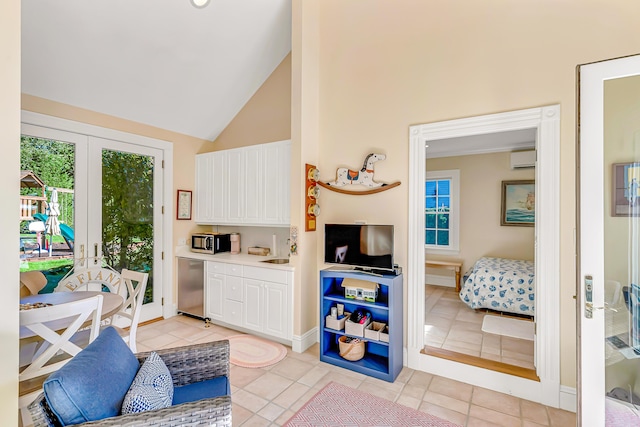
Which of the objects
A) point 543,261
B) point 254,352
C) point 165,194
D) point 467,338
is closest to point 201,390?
point 254,352

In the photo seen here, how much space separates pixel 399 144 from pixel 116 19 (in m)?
2.85

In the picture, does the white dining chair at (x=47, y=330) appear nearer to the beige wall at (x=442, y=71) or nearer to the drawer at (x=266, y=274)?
the drawer at (x=266, y=274)

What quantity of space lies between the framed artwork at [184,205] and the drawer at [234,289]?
1.28 meters

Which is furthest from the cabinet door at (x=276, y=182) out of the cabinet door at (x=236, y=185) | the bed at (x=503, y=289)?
the bed at (x=503, y=289)

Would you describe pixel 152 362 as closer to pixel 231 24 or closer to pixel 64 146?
pixel 64 146

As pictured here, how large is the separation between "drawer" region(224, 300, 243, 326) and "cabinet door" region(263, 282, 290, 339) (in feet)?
1.24

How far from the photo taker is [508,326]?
363 cm

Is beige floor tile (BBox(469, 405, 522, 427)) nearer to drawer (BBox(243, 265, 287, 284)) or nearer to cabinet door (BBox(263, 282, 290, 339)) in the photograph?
cabinet door (BBox(263, 282, 290, 339))

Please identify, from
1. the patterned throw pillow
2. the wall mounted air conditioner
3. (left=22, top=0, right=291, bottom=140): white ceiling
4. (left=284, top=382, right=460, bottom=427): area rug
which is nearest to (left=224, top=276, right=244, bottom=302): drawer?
(left=284, top=382, right=460, bottom=427): area rug

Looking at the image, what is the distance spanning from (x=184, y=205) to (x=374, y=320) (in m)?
3.02

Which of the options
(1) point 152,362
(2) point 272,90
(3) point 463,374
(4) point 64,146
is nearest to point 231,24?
(2) point 272,90

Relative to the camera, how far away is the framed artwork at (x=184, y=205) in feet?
13.8

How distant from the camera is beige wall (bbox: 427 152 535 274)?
4.94m

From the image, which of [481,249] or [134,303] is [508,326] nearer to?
[481,249]
